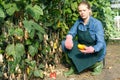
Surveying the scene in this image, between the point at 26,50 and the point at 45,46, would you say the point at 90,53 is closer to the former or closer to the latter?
Answer: the point at 45,46

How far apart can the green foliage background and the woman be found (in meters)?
0.29

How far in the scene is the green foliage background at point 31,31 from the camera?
14.1 feet

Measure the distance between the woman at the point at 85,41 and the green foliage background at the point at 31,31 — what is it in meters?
0.29

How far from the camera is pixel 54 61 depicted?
5766mm

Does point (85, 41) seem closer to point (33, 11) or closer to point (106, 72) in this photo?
point (106, 72)

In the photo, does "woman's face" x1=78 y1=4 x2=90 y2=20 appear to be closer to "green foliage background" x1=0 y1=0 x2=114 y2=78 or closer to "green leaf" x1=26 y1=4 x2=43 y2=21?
"green foliage background" x1=0 y1=0 x2=114 y2=78

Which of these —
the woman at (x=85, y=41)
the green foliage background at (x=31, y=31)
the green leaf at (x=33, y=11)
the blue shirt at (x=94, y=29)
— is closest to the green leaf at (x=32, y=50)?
the green foliage background at (x=31, y=31)

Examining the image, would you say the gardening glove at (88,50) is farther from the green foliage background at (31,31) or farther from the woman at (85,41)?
the green foliage background at (31,31)

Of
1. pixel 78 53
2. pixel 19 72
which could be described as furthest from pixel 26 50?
pixel 78 53

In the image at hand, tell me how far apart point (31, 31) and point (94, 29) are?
113 cm

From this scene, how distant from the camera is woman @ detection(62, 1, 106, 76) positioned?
513 centimetres

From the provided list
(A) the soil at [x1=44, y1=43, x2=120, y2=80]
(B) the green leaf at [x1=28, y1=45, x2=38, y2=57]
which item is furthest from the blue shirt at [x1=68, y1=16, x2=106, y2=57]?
(B) the green leaf at [x1=28, y1=45, x2=38, y2=57]

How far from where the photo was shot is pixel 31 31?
14.2ft

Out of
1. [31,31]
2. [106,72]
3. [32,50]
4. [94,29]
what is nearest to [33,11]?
[31,31]
